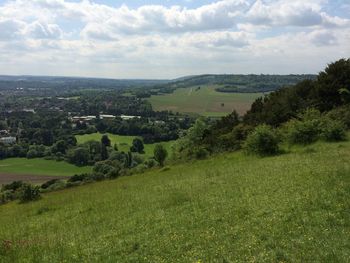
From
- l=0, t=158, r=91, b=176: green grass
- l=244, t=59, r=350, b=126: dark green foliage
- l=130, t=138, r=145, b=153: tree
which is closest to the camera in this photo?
l=244, t=59, r=350, b=126: dark green foliage

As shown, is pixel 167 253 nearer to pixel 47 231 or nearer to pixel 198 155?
pixel 47 231

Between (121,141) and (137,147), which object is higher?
(137,147)

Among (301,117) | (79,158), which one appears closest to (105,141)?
(79,158)

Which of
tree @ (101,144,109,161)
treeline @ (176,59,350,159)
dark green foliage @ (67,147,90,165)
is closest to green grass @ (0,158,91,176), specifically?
dark green foliage @ (67,147,90,165)

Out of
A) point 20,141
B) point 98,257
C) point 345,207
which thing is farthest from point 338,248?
point 20,141

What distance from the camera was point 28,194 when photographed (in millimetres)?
43469

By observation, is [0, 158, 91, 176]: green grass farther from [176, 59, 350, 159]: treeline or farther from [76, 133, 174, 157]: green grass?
[176, 59, 350, 159]: treeline

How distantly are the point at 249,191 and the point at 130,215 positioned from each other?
6205mm

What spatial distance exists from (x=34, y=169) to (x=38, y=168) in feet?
6.01

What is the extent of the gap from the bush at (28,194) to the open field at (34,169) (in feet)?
182

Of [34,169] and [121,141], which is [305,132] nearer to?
[34,169]

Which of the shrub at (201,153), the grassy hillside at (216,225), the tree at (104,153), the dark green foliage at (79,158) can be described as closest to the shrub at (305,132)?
the shrub at (201,153)

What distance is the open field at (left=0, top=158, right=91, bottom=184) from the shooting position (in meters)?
105

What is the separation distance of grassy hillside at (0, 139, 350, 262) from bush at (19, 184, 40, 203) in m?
17.4
